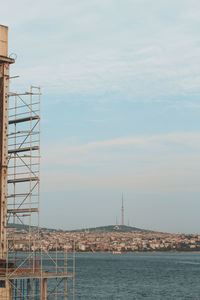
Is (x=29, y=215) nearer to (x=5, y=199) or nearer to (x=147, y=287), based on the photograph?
(x=5, y=199)

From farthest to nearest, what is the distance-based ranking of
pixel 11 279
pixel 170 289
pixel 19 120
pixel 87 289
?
pixel 170 289 → pixel 87 289 → pixel 19 120 → pixel 11 279

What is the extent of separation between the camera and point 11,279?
27578 millimetres

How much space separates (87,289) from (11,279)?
5684 centimetres

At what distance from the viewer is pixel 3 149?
3105cm

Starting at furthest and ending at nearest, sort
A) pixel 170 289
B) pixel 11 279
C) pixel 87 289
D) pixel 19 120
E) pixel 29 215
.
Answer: pixel 170 289 → pixel 87 289 → pixel 19 120 → pixel 29 215 → pixel 11 279

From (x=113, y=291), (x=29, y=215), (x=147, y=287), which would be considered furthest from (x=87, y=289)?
(x=29, y=215)

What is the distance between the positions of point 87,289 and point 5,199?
54.6 meters

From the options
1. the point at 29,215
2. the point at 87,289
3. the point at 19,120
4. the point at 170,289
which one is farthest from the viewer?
the point at 170,289

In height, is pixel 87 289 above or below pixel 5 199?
below

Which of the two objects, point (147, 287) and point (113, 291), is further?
point (147, 287)

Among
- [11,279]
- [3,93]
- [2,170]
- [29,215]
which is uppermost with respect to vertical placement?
[3,93]

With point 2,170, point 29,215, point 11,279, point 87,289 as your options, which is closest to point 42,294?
point 11,279

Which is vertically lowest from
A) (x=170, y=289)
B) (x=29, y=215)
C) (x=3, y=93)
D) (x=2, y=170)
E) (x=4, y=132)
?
(x=170, y=289)

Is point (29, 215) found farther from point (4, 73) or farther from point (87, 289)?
point (87, 289)
